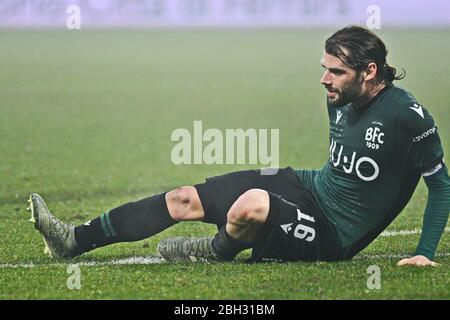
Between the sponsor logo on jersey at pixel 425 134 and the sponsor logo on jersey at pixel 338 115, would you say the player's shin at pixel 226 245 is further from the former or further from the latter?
the sponsor logo on jersey at pixel 425 134

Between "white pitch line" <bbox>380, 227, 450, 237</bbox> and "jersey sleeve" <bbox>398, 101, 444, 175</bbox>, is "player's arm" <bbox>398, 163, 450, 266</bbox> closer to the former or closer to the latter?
"jersey sleeve" <bbox>398, 101, 444, 175</bbox>

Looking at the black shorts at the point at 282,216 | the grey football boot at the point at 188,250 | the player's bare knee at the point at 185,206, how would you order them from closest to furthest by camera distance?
the black shorts at the point at 282,216 → the player's bare knee at the point at 185,206 → the grey football boot at the point at 188,250

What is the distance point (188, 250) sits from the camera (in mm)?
7680

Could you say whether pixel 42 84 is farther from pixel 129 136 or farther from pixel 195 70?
pixel 129 136

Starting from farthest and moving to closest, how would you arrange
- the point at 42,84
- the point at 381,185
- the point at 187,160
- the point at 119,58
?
the point at 119,58 < the point at 42,84 < the point at 187,160 < the point at 381,185

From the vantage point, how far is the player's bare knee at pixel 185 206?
7.53 m

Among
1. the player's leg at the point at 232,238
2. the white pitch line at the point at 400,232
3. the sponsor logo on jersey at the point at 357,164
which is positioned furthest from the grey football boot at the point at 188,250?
the white pitch line at the point at 400,232

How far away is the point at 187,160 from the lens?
1547cm

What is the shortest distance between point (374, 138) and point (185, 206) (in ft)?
4.40

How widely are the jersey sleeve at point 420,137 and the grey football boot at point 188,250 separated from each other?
1494 millimetres

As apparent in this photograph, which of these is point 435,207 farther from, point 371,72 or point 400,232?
point 400,232

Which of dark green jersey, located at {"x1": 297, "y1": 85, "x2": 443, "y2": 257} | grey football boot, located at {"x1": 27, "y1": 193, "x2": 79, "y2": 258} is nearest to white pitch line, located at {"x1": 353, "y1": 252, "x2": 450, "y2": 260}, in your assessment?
dark green jersey, located at {"x1": 297, "y1": 85, "x2": 443, "y2": 257}

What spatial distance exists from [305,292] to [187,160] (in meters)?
8.77
